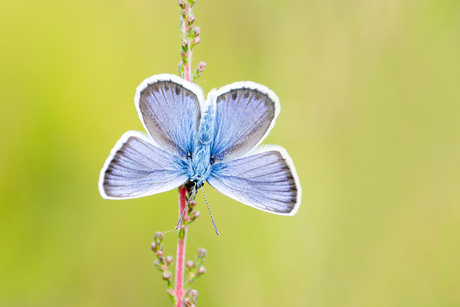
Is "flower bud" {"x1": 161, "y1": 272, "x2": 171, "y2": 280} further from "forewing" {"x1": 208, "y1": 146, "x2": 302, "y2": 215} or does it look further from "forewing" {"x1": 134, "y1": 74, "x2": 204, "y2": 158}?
"forewing" {"x1": 134, "y1": 74, "x2": 204, "y2": 158}

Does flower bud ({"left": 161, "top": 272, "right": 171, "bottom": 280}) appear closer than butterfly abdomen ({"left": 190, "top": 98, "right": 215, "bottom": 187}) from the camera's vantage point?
Yes

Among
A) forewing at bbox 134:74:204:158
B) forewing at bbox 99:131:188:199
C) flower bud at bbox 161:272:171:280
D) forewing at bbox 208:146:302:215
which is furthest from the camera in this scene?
Answer: forewing at bbox 134:74:204:158

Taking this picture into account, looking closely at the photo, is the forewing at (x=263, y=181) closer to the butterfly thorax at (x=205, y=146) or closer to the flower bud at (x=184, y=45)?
the butterfly thorax at (x=205, y=146)

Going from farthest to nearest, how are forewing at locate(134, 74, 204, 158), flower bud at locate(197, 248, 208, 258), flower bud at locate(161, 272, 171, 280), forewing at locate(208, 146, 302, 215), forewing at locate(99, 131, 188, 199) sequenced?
forewing at locate(134, 74, 204, 158), forewing at locate(208, 146, 302, 215), flower bud at locate(197, 248, 208, 258), forewing at locate(99, 131, 188, 199), flower bud at locate(161, 272, 171, 280)

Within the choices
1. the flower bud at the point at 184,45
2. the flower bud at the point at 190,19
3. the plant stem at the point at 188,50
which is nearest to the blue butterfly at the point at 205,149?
the plant stem at the point at 188,50

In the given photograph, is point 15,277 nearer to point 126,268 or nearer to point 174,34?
point 126,268

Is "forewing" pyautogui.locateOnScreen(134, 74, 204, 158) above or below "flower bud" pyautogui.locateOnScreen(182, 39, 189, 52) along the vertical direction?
below

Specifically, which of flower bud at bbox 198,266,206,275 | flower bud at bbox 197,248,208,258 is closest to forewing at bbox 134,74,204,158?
flower bud at bbox 197,248,208,258

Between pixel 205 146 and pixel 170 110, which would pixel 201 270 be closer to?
pixel 205 146

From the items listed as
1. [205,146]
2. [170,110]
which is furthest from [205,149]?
[170,110]
